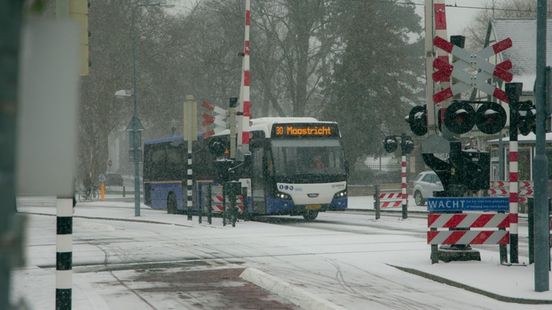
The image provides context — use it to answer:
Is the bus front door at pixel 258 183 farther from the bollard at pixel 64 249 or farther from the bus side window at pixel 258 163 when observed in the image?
the bollard at pixel 64 249

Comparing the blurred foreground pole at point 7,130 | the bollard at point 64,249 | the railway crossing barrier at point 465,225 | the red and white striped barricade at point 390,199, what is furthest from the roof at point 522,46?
the blurred foreground pole at point 7,130

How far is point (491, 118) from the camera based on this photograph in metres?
13.1

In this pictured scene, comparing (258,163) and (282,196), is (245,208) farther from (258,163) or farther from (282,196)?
(282,196)

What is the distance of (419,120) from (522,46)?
1558 inches

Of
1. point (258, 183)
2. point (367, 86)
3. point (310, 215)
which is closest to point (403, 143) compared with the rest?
point (310, 215)

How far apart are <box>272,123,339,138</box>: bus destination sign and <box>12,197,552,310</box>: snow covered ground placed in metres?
5.55

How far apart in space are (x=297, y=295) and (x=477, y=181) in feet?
16.0

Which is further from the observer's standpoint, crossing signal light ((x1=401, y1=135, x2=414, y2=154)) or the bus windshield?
crossing signal light ((x1=401, y1=135, x2=414, y2=154))

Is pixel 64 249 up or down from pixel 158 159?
down

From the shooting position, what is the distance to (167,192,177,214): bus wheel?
34.2 meters

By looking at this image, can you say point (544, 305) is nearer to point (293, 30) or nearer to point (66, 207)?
point (66, 207)

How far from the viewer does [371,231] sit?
22109 millimetres

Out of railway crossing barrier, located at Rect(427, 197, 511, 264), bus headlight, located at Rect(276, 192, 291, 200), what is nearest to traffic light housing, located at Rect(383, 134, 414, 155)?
bus headlight, located at Rect(276, 192, 291, 200)

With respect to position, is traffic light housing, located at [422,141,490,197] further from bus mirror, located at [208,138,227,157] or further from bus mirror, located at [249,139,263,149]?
bus mirror, located at [249,139,263,149]
